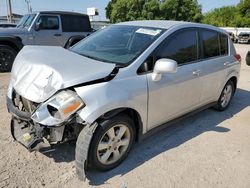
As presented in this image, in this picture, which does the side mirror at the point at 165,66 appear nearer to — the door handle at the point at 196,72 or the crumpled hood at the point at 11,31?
the door handle at the point at 196,72

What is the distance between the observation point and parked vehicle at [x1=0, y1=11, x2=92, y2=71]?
8859mm

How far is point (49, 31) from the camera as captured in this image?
393 inches

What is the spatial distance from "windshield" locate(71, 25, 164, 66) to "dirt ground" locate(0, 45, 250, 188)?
4.12ft

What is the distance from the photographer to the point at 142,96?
337 cm

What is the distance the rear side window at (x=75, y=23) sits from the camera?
411 inches

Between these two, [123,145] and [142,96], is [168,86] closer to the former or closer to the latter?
[142,96]

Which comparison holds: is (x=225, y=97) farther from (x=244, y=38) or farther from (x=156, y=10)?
(x=156, y=10)

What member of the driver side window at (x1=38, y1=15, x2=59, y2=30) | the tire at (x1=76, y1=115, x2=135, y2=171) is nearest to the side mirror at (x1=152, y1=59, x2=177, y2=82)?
the tire at (x1=76, y1=115, x2=135, y2=171)

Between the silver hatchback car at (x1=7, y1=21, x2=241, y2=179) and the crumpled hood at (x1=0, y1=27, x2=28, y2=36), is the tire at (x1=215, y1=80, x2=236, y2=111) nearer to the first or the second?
the silver hatchback car at (x1=7, y1=21, x2=241, y2=179)

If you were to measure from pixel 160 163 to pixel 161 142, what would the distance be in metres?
0.56

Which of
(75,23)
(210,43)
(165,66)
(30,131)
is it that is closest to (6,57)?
(75,23)

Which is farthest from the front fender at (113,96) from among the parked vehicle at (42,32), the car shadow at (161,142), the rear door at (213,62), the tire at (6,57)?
the tire at (6,57)

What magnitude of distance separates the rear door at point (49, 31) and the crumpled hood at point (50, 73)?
655 cm

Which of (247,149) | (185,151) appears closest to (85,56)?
(185,151)
